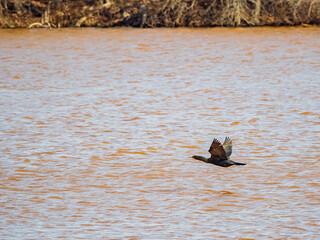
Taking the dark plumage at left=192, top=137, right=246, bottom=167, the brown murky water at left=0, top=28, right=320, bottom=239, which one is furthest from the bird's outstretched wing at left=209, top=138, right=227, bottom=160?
the brown murky water at left=0, top=28, right=320, bottom=239

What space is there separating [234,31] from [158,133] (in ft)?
33.8

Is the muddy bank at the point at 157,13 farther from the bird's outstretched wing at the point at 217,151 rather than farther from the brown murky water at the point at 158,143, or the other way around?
the bird's outstretched wing at the point at 217,151

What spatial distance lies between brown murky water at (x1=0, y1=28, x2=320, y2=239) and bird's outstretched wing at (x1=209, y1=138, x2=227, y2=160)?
11 cm

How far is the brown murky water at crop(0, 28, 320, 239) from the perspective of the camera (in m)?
5.31

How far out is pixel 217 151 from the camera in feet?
21.7

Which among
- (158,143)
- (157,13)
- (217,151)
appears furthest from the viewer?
(157,13)

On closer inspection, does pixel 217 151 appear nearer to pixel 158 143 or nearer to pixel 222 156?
pixel 222 156

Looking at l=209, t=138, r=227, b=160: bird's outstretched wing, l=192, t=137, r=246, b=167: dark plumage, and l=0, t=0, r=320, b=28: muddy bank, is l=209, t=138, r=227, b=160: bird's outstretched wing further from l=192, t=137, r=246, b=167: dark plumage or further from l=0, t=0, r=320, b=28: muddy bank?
l=0, t=0, r=320, b=28: muddy bank

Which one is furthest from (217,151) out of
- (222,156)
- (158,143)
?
(158,143)

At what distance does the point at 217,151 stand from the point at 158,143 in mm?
1157

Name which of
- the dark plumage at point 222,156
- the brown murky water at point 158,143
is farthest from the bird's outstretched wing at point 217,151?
the brown murky water at point 158,143

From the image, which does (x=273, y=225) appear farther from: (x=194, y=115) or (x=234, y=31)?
(x=234, y=31)

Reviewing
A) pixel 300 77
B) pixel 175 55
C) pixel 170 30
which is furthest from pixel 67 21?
pixel 300 77

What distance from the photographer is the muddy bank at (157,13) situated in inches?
743
